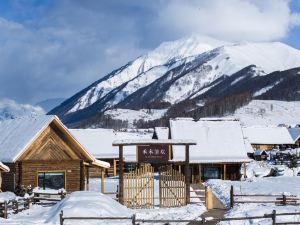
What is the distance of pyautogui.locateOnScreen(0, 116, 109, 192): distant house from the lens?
39.2m

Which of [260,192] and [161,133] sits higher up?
[161,133]

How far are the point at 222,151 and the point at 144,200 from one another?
2810 centimetres

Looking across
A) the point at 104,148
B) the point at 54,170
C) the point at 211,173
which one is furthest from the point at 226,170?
the point at 54,170

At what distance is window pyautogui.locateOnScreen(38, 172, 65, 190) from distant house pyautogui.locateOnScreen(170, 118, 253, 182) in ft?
68.6

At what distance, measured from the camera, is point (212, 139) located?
210ft

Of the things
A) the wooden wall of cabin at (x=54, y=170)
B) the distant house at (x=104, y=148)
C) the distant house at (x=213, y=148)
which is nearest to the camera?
the wooden wall of cabin at (x=54, y=170)

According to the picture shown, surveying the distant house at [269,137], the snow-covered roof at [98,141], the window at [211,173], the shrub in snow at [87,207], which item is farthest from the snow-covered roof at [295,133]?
the shrub in snow at [87,207]

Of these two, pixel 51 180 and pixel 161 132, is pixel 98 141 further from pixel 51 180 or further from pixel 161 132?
pixel 51 180

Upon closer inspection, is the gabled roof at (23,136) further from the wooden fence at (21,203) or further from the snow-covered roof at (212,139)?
the snow-covered roof at (212,139)

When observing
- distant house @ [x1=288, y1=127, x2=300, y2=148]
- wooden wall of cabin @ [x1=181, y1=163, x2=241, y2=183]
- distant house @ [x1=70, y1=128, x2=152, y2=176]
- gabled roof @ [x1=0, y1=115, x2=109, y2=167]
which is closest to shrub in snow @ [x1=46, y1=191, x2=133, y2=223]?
gabled roof @ [x1=0, y1=115, x2=109, y2=167]

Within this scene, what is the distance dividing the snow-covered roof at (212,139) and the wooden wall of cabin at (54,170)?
20.7 metres

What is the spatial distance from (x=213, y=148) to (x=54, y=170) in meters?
25.9

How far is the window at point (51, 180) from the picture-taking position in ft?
131

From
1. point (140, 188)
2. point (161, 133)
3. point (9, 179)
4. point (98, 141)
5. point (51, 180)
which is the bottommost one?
point (140, 188)
